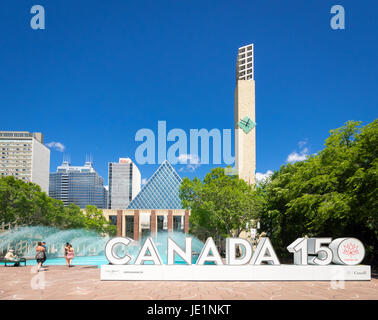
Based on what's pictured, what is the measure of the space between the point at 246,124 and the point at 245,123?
22cm

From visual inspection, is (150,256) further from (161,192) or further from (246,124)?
(161,192)

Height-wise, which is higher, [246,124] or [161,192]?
[246,124]

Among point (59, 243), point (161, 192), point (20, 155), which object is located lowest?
point (59, 243)

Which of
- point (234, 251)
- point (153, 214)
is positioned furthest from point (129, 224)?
point (234, 251)

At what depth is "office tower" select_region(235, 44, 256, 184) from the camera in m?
48.3

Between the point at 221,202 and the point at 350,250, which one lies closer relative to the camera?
the point at 350,250

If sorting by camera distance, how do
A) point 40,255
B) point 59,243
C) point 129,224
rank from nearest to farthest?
point 40,255, point 59,243, point 129,224

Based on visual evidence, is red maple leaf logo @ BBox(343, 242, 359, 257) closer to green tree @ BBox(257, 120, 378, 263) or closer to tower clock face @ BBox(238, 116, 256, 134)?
green tree @ BBox(257, 120, 378, 263)

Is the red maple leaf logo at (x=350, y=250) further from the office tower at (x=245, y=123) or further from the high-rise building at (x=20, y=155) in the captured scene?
the high-rise building at (x=20, y=155)

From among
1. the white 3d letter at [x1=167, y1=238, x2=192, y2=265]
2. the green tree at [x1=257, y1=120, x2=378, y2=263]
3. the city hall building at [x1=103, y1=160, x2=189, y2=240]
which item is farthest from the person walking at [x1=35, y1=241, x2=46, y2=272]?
the city hall building at [x1=103, y1=160, x2=189, y2=240]

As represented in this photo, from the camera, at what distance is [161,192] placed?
81312mm

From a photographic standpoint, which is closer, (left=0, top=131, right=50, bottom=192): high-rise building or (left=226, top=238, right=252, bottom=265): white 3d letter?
(left=226, top=238, right=252, bottom=265): white 3d letter

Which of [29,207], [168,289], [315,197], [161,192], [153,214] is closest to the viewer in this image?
[168,289]

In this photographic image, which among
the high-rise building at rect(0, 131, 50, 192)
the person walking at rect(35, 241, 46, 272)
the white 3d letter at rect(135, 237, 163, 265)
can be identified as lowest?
the person walking at rect(35, 241, 46, 272)
